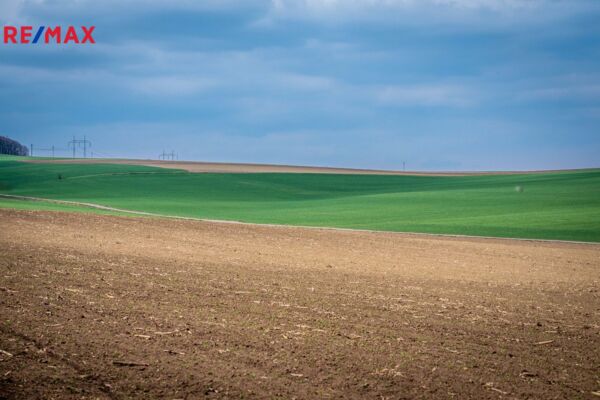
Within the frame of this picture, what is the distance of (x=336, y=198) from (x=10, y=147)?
3560 inches

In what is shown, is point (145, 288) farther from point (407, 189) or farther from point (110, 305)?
point (407, 189)

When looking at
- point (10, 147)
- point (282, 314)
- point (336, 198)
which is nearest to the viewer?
point (282, 314)

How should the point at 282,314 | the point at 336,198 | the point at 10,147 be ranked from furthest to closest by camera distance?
the point at 10,147, the point at 336,198, the point at 282,314

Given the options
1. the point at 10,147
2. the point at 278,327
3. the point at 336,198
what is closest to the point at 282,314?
the point at 278,327

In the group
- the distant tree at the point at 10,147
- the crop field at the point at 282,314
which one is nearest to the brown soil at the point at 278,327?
the crop field at the point at 282,314

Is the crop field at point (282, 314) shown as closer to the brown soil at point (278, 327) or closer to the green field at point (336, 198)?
the brown soil at point (278, 327)

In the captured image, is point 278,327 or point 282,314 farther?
point 282,314

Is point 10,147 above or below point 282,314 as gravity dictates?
above

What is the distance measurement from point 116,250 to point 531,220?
23.3 meters

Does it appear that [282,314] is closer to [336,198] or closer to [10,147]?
[336,198]

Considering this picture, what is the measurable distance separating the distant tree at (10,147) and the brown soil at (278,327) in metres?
112

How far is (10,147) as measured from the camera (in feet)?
392

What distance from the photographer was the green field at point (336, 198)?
31.3 metres

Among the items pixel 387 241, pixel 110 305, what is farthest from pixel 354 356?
pixel 387 241
